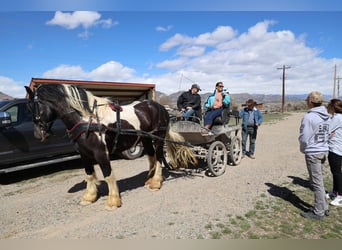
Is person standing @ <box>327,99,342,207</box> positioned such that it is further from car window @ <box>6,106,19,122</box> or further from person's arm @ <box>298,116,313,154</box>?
car window @ <box>6,106,19,122</box>

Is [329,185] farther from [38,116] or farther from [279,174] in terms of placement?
[38,116]

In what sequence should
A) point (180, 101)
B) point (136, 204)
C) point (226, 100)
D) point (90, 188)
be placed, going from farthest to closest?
1. point (180, 101)
2. point (226, 100)
3. point (90, 188)
4. point (136, 204)

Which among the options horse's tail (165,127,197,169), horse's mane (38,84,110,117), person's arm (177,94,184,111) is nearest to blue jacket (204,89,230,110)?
person's arm (177,94,184,111)

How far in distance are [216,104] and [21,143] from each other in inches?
196

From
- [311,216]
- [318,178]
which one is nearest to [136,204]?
[311,216]

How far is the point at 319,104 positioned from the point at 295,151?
20.4ft

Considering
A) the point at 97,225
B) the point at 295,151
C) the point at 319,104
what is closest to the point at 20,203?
the point at 97,225

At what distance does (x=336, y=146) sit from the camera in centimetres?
482

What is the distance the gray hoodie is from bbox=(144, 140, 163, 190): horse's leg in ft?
9.83

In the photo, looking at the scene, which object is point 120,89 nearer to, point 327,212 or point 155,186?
point 155,186

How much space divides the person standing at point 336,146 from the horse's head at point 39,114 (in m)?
4.85

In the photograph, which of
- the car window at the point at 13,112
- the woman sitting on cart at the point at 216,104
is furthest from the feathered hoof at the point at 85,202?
the woman sitting on cart at the point at 216,104

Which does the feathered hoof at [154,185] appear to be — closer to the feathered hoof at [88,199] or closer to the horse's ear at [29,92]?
the feathered hoof at [88,199]

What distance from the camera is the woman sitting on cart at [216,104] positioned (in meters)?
7.31
